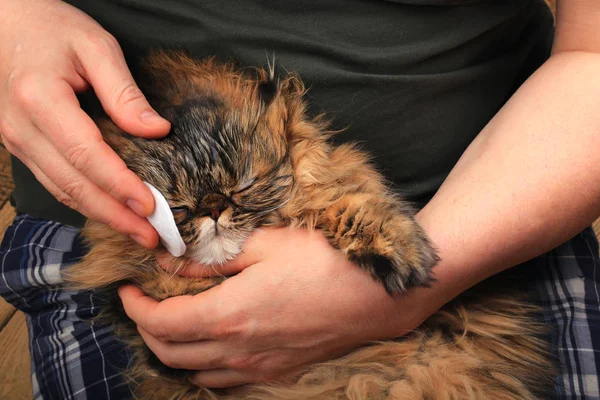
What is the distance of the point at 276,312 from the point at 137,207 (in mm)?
295

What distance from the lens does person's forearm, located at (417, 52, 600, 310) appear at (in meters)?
0.96

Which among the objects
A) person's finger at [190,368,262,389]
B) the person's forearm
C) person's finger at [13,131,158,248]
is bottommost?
person's finger at [190,368,262,389]

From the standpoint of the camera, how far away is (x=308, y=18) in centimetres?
103

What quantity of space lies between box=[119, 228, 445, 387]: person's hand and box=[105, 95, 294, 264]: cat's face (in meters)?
0.05

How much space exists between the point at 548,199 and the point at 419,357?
1.20ft

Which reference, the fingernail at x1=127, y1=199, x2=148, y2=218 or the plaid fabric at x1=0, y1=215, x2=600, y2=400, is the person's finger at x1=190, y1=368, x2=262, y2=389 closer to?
the plaid fabric at x1=0, y1=215, x2=600, y2=400

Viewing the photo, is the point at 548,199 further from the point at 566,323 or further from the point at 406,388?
the point at 406,388

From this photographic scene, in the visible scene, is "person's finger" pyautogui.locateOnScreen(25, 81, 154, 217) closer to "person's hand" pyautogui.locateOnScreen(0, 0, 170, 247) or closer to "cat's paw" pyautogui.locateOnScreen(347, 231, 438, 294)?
"person's hand" pyautogui.locateOnScreen(0, 0, 170, 247)

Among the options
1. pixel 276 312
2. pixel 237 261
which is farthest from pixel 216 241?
pixel 276 312

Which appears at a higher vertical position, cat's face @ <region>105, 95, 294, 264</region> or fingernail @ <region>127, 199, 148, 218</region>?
cat's face @ <region>105, 95, 294, 264</region>

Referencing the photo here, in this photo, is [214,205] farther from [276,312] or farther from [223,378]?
[223,378]

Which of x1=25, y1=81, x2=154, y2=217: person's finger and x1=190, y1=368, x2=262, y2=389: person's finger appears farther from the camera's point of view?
x1=190, y1=368, x2=262, y2=389: person's finger

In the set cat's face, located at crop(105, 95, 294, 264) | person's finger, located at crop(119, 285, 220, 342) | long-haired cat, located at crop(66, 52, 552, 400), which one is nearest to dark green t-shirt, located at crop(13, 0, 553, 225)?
long-haired cat, located at crop(66, 52, 552, 400)

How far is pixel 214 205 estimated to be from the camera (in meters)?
0.95
